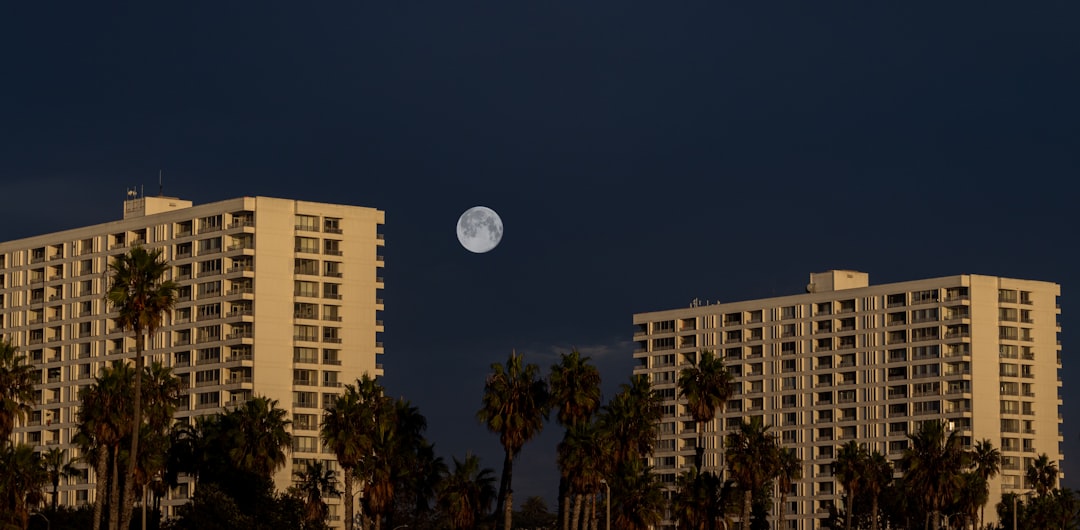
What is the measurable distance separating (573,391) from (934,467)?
37086mm

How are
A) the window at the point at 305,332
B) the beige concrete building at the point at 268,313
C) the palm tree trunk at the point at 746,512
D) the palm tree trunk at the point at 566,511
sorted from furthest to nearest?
1. the window at the point at 305,332
2. the beige concrete building at the point at 268,313
3. the palm tree trunk at the point at 746,512
4. the palm tree trunk at the point at 566,511

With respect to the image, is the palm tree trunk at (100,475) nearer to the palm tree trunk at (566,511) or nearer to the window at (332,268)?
the palm tree trunk at (566,511)

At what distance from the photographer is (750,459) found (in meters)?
156

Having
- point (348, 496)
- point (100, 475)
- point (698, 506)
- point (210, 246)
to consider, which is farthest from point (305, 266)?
point (100, 475)

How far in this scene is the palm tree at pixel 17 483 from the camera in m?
129

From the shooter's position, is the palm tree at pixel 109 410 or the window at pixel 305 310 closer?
the palm tree at pixel 109 410

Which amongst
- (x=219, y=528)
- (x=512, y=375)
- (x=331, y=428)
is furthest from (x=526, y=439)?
(x=219, y=528)

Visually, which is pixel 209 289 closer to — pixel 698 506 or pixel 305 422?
pixel 305 422

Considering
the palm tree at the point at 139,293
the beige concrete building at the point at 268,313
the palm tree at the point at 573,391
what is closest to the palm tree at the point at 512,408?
the palm tree at the point at 573,391

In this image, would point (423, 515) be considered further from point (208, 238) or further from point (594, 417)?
point (594, 417)

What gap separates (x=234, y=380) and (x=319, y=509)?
47.2 m

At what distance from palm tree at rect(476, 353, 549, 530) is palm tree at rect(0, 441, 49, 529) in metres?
32.1

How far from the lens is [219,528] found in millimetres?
140750

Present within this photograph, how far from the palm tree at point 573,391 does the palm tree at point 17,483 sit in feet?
124
